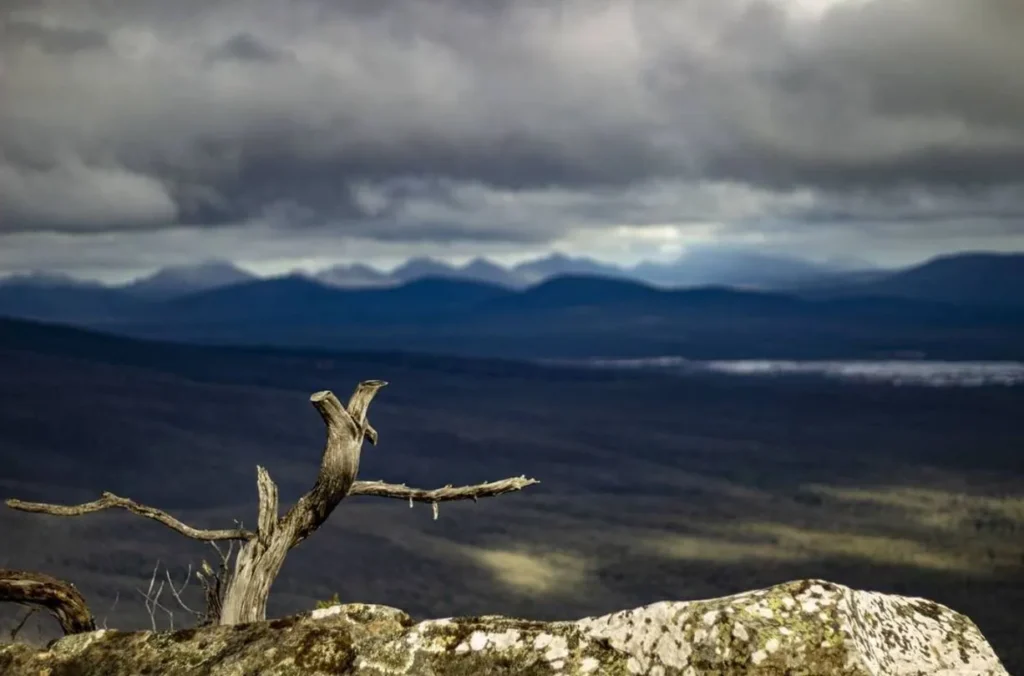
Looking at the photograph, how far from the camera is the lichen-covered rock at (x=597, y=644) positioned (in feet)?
14.5

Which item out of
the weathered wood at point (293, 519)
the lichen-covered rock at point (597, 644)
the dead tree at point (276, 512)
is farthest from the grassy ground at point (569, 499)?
the lichen-covered rock at point (597, 644)

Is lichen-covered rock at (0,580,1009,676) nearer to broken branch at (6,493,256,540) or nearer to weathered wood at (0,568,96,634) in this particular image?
weathered wood at (0,568,96,634)

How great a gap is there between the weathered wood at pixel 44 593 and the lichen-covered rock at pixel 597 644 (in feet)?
3.62

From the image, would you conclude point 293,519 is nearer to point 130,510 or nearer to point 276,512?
point 276,512

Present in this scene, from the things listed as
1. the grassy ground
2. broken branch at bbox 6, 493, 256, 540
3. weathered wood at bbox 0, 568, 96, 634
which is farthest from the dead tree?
the grassy ground

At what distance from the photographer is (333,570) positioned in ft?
230

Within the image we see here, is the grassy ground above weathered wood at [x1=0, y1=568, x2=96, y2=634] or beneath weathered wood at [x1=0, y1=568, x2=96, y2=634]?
beneath

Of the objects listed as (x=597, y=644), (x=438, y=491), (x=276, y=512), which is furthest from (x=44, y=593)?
(x=597, y=644)

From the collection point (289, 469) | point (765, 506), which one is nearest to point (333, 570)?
point (765, 506)

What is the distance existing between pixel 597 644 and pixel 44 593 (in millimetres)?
3664

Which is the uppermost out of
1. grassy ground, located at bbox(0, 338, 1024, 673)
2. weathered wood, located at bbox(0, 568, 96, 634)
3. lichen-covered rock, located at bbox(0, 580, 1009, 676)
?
lichen-covered rock, located at bbox(0, 580, 1009, 676)

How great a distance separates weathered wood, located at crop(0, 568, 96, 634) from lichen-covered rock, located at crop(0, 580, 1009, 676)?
1.10 m

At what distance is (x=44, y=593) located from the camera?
6.19 m

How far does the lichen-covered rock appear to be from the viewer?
4.43 meters
